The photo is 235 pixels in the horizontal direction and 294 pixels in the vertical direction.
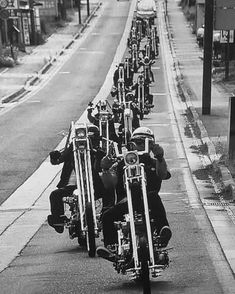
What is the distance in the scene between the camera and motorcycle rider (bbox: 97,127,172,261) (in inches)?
378

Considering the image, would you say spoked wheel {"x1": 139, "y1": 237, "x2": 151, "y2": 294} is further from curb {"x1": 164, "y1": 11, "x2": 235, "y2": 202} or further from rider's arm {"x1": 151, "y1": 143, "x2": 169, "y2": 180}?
curb {"x1": 164, "y1": 11, "x2": 235, "y2": 202}

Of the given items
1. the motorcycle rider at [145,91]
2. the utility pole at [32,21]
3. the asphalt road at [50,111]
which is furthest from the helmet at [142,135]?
the utility pole at [32,21]

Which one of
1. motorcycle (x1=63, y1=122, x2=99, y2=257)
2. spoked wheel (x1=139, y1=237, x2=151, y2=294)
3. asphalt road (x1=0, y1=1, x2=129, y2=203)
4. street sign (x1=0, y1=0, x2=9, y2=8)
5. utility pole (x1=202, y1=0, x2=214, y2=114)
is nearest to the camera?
spoked wheel (x1=139, y1=237, x2=151, y2=294)

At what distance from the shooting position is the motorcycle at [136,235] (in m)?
8.90

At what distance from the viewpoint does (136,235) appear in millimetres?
9109

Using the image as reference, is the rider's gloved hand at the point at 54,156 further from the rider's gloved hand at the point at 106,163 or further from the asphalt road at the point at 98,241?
the rider's gloved hand at the point at 106,163

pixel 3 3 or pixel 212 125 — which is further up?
pixel 212 125

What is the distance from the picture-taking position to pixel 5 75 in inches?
1991

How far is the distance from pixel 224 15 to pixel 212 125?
13.3ft

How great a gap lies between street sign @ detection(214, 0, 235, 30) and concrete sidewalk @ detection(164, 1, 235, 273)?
333cm

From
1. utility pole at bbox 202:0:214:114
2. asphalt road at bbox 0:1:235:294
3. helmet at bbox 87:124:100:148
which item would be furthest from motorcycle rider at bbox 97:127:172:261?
utility pole at bbox 202:0:214:114

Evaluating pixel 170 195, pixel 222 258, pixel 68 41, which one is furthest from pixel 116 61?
pixel 222 258

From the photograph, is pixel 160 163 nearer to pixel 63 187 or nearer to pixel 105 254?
pixel 105 254

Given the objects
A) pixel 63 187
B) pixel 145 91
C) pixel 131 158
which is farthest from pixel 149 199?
pixel 145 91
